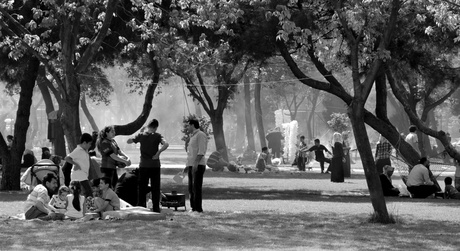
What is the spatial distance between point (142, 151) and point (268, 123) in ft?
254

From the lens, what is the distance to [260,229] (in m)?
15.2

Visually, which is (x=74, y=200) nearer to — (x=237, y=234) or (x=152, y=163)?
(x=152, y=163)

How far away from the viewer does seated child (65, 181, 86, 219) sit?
16.6 m

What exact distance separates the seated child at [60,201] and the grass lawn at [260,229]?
539 mm

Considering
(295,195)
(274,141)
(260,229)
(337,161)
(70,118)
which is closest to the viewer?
(260,229)

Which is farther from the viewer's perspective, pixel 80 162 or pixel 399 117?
pixel 399 117

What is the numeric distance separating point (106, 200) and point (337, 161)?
16588 millimetres

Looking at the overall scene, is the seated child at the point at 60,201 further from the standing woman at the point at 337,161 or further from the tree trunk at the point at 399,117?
the tree trunk at the point at 399,117

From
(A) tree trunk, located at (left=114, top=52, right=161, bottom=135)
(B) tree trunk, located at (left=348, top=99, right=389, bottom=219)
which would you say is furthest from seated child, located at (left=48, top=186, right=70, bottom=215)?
(A) tree trunk, located at (left=114, top=52, right=161, bottom=135)

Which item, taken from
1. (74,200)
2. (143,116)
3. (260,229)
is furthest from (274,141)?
(260,229)

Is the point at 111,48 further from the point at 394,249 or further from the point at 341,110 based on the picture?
the point at 341,110

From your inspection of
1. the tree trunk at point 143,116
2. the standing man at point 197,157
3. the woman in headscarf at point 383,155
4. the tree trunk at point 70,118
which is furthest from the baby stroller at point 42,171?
the woman in headscarf at point 383,155

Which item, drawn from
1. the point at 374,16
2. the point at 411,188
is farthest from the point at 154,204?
the point at 411,188

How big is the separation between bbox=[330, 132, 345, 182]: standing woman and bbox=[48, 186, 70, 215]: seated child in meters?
16.3
